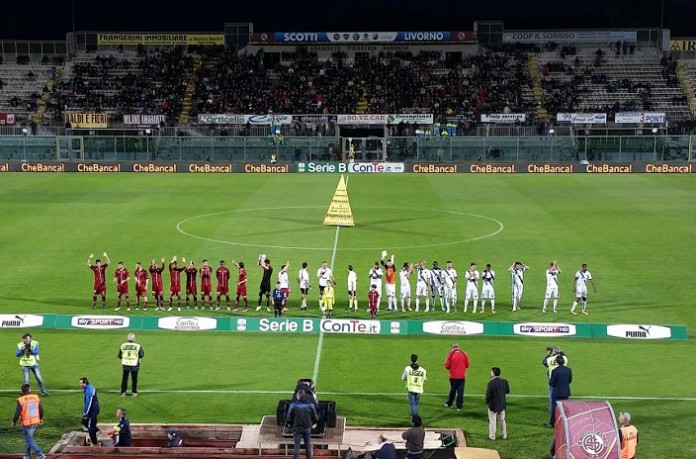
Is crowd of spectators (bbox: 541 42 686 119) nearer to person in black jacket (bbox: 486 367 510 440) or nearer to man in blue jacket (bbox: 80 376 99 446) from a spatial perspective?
person in black jacket (bbox: 486 367 510 440)

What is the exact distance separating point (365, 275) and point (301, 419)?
646 inches

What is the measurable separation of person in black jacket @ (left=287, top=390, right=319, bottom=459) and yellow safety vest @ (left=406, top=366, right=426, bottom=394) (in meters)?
2.74

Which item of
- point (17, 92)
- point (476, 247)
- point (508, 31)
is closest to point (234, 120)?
point (17, 92)

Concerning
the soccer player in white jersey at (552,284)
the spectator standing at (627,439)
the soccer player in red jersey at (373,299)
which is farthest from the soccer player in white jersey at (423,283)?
the spectator standing at (627,439)

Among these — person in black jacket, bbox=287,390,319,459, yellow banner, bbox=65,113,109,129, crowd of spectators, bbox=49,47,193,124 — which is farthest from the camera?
crowd of spectators, bbox=49,47,193,124

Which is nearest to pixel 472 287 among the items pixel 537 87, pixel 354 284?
pixel 354 284

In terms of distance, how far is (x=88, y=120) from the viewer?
242ft

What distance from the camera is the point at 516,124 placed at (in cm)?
7512

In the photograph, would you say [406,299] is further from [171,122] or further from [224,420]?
[171,122]

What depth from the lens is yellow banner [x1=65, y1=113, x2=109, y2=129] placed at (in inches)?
2894

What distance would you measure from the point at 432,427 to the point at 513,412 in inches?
80.9

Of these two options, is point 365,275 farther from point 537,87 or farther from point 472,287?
point 537,87

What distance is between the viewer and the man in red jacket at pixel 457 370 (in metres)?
19.5

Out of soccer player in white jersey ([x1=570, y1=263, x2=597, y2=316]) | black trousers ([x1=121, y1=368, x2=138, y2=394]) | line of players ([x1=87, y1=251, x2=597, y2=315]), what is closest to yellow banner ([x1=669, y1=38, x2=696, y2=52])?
line of players ([x1=87, y1=251, x2=597, y2=315])
